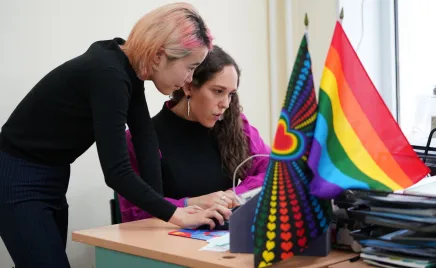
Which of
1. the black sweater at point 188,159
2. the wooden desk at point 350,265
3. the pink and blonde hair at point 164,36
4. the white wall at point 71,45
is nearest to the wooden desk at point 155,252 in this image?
the wooden desk at point 350,265

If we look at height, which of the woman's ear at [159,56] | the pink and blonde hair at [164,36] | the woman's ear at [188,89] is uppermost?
the pink and blonde hair at [164,36]

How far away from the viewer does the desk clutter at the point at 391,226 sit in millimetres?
1060

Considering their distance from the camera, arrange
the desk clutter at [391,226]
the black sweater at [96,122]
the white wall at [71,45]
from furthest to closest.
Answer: the white wall at [71,45] < the black sweater at [96,122] < the desk clutter at [391,226]

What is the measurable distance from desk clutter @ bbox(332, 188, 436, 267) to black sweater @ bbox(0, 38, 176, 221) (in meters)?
0.48

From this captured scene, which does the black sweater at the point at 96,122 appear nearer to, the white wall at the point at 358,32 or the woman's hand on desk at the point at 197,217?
the woman's hand on desk at the point at 197,217

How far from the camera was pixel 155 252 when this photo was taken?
1.31 meters

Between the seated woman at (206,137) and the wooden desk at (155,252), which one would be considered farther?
the seated woman at (206,137)

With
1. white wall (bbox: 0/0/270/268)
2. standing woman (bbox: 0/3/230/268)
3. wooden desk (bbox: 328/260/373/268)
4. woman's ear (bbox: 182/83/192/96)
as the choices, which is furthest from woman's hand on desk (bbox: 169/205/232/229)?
white wall (bbox: 0/0/270/268)

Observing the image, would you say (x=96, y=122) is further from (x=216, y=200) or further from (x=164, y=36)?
(x=216, y=200)

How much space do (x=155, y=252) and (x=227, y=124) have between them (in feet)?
2.60

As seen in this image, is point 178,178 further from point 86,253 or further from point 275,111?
point 275,111

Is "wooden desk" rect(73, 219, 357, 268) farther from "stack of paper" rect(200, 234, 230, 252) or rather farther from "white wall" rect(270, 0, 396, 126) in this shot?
"white wall" rect(270, 0, 396, 126)

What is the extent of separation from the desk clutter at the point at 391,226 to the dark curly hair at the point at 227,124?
2.63 feet

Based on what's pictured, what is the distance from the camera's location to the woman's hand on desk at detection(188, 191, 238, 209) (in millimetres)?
1655
